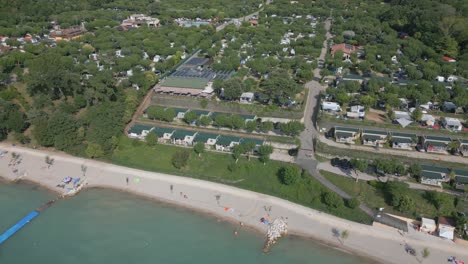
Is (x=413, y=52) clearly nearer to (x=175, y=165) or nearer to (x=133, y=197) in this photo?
(x=175, y=165)

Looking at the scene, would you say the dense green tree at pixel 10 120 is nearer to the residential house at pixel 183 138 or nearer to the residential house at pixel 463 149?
the residential house at pixel 183 138

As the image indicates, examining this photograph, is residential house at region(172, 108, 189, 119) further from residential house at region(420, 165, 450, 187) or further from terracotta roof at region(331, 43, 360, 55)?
terracotta roof at region(331, 43, 360, 55)

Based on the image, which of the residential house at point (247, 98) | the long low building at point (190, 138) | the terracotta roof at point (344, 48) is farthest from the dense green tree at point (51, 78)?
the terracotta roof at point (344, 48)

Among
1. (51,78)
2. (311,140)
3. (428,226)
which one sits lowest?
(428,226)

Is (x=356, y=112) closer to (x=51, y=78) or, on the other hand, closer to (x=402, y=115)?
(x=402, y=115)

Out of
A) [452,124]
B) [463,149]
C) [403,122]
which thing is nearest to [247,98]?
[403,122]

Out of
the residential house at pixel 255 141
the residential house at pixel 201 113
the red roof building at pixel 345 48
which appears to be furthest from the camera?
the red roof building at pixel 345 48
